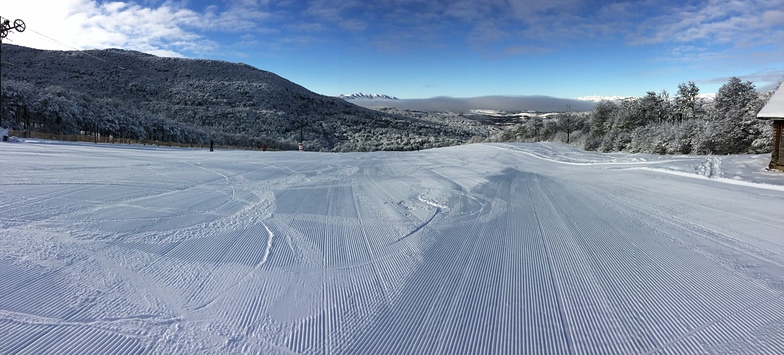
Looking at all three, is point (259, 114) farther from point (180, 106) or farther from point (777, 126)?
point (777, 126)

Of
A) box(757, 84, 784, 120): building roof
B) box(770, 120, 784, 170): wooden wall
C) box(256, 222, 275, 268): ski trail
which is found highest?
box(757, 84, 784, 120): building roof

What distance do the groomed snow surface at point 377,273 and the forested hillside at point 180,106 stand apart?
3719 cm

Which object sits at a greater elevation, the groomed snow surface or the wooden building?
the wooden building

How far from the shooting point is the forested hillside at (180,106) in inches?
1486

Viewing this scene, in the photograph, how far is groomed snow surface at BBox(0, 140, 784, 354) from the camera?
2.55 m

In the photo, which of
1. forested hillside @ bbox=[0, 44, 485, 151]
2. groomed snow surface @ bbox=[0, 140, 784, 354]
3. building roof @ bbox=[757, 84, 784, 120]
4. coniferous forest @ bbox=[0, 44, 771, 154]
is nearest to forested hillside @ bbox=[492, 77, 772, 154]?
coniferous forest @ bbox=[0, 44, 771, 154]

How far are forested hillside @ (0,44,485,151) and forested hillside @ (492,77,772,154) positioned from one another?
25700mm

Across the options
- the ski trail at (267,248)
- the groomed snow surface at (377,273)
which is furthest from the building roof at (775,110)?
the ski trail at (267,248)

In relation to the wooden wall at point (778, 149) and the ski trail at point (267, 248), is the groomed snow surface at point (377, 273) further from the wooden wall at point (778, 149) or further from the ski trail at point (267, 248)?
the wooden wall at point (778, 149)

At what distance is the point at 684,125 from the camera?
2531 cm

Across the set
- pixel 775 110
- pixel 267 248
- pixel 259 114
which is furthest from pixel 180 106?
pixel 775 110

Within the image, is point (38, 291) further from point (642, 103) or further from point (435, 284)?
point (642, 103)

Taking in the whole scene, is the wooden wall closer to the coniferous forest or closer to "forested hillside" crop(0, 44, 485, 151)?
the coniferous forest

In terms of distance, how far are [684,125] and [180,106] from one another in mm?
70427
